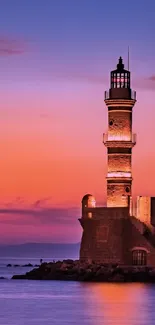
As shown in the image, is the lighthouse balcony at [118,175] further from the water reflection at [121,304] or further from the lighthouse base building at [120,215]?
the water reflection at [121,304]

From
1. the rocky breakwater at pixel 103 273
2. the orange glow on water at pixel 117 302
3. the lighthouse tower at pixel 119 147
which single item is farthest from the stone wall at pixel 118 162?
the orange glow on water at pixel 117 302

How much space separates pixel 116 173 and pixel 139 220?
9.74 feet

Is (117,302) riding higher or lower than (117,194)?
lower

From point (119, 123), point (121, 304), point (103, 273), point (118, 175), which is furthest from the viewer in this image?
point (119, 123)

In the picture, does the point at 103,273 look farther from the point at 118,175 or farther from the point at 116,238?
the point at 118,175

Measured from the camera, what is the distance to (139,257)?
80.9m

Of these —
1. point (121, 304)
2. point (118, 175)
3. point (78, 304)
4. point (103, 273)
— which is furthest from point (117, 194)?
point (121, 304)

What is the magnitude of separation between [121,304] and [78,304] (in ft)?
7.32

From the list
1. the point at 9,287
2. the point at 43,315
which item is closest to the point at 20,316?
the point at 43,315

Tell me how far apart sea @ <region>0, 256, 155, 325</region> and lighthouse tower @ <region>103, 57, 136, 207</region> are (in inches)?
209

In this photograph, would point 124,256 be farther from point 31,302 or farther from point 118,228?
point 31,302

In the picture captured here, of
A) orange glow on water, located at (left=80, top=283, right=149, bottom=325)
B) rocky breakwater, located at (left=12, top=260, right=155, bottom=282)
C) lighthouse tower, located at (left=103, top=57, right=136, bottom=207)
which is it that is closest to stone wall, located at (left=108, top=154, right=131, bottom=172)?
lighthouse tower, located at (left=103, top=57, right=136, bottom=207)

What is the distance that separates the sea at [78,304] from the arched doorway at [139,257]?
2018 millimetres

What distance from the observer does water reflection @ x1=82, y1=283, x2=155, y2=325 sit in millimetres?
62250
